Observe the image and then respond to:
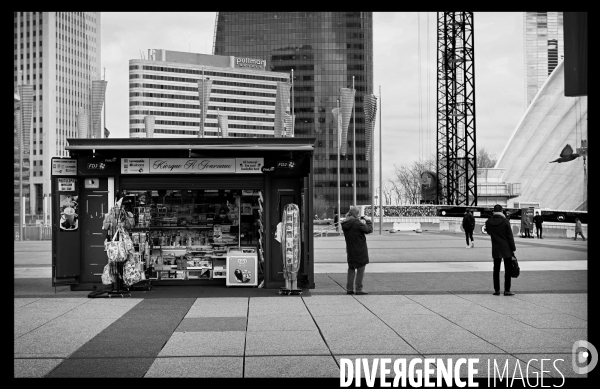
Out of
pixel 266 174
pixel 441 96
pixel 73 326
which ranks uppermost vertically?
pixel 441 96

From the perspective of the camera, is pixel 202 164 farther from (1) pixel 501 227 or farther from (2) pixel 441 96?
(2) pixel 441 96

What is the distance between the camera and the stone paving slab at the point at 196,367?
668cm

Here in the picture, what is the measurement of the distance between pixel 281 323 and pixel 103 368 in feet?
11.8

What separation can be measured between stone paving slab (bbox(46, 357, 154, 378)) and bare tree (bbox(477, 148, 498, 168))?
3752 inches

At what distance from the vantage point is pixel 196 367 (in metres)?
7.03

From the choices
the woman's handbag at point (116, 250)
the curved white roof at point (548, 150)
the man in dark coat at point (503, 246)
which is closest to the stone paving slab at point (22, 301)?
the woman's handbag at point (116, 250)

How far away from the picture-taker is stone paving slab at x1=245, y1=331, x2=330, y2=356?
25.8ft

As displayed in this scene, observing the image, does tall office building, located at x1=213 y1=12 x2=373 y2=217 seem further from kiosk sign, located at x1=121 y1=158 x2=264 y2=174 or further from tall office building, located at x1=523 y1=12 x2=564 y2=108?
kiosk sign, located at x1=121 y1=158 x2=264 y2=174

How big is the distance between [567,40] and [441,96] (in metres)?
69.3

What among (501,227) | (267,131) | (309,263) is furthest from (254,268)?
(267,131)

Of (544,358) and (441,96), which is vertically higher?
(441,96)

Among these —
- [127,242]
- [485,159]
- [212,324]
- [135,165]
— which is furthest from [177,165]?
[485,159]
